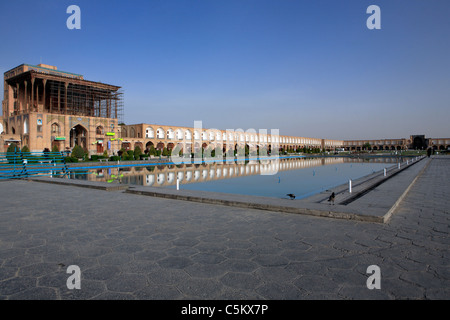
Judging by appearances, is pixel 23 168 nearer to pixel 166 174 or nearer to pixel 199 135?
pixel 166 174

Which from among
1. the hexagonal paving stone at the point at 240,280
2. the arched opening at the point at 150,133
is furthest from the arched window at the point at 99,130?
the hexagonal paving stone at the point at 240,280

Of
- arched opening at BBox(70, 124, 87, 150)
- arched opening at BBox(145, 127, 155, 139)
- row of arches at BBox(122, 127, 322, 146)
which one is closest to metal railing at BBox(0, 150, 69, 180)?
arched opening at BBox(70, 124, 87, 150)

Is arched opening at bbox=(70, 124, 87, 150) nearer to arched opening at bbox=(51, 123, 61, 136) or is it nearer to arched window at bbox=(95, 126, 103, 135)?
arched window at bbox=(95, 126, 103, 135)

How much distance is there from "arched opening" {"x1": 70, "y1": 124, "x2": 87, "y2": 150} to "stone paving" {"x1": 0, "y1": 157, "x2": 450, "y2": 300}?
128 ft

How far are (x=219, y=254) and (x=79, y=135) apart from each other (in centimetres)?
4334

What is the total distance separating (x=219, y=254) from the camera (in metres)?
3.18

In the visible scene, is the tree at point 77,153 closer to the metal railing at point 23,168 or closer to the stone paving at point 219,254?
the metal railing at point 23,168

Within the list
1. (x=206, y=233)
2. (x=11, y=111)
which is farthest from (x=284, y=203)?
(x=11, y=111)

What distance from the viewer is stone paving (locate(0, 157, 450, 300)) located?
2.36 m

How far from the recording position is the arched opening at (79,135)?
40.4 meters

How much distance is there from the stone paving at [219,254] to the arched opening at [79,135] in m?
39.1

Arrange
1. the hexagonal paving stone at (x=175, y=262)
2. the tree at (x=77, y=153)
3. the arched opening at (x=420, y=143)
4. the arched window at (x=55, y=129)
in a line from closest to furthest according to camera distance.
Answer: the hexagonal paving stone at (x=175, y=262) < the tree at (x=77, y=153) < the arched window at (x=55, y=129) < the arched opening at (x=420, y=143)

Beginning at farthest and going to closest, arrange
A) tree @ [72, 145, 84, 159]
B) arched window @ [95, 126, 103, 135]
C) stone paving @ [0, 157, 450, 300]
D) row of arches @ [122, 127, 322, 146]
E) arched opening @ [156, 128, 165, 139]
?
arched opening @ [156, 128, 165, 139]
row of arches @ [122, 127, 322, 146]
arched window @ [95, 126, 103, 135]
tree @ [72, 145, 84, 159]
stone paving @ [0, 157, 450, 300]

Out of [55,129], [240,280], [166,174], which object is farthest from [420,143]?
[240,280]
